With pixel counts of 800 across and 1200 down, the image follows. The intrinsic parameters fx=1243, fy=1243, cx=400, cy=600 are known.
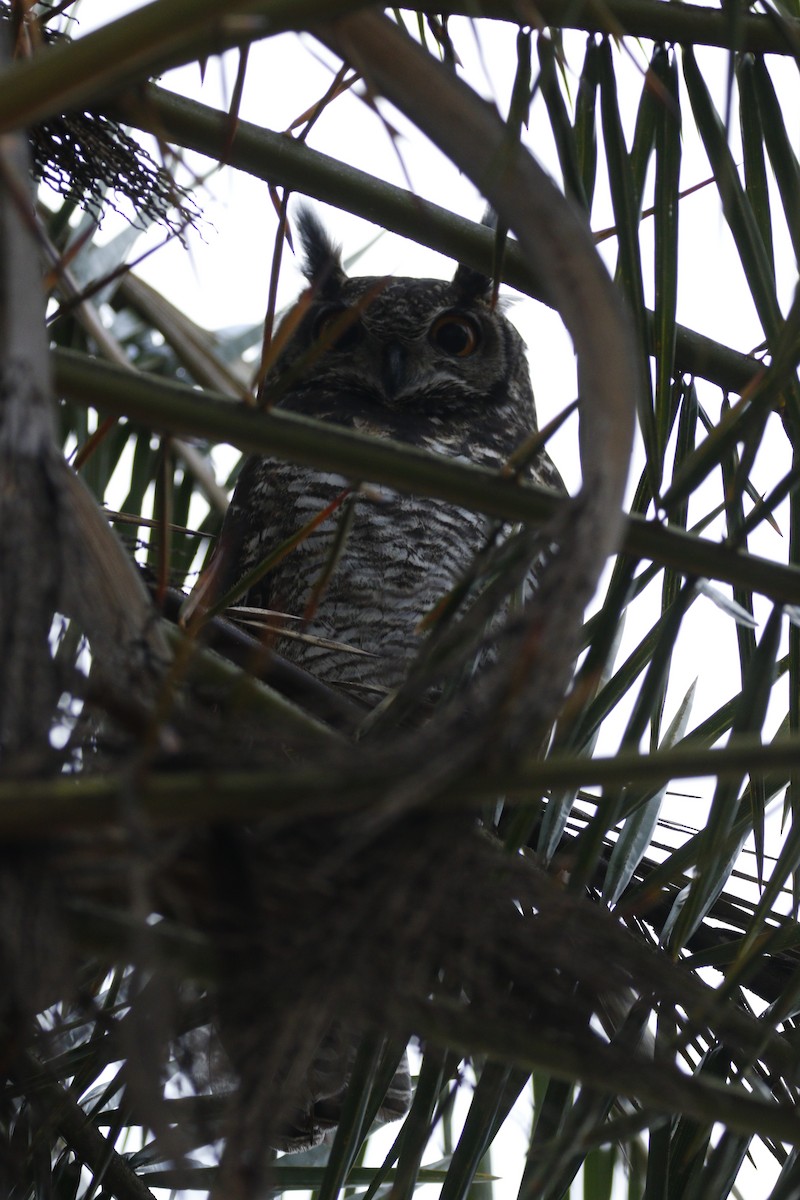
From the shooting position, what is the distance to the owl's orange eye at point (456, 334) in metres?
2.94

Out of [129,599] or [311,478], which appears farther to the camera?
[311,478]

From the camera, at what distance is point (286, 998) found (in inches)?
19.9

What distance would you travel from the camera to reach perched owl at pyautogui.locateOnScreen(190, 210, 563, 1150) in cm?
238

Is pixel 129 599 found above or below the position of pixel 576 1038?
above

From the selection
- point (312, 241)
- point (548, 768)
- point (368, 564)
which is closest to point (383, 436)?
point (368, 564)

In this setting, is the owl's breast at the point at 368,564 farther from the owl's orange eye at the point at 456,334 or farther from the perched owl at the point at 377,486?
the owl's orange eye at the point at 456,334

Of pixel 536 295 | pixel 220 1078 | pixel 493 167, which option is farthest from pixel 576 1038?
pixel 536 295

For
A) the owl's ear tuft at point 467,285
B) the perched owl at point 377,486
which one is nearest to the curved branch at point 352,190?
the perched owl at point 377,486

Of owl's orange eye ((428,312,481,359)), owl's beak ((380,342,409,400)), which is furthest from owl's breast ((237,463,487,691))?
owl's orange eye ((428,312,481,359))

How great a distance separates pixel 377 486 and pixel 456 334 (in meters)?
0.91

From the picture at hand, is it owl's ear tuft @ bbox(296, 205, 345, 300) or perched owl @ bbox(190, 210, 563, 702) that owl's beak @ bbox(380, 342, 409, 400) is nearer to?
perched owl @ bbox(190, 210, 563, 702)

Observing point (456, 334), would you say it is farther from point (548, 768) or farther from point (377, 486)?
point (548, 768)

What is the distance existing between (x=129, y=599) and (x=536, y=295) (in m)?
0.83

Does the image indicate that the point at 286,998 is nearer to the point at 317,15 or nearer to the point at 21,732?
the point at 21,732
